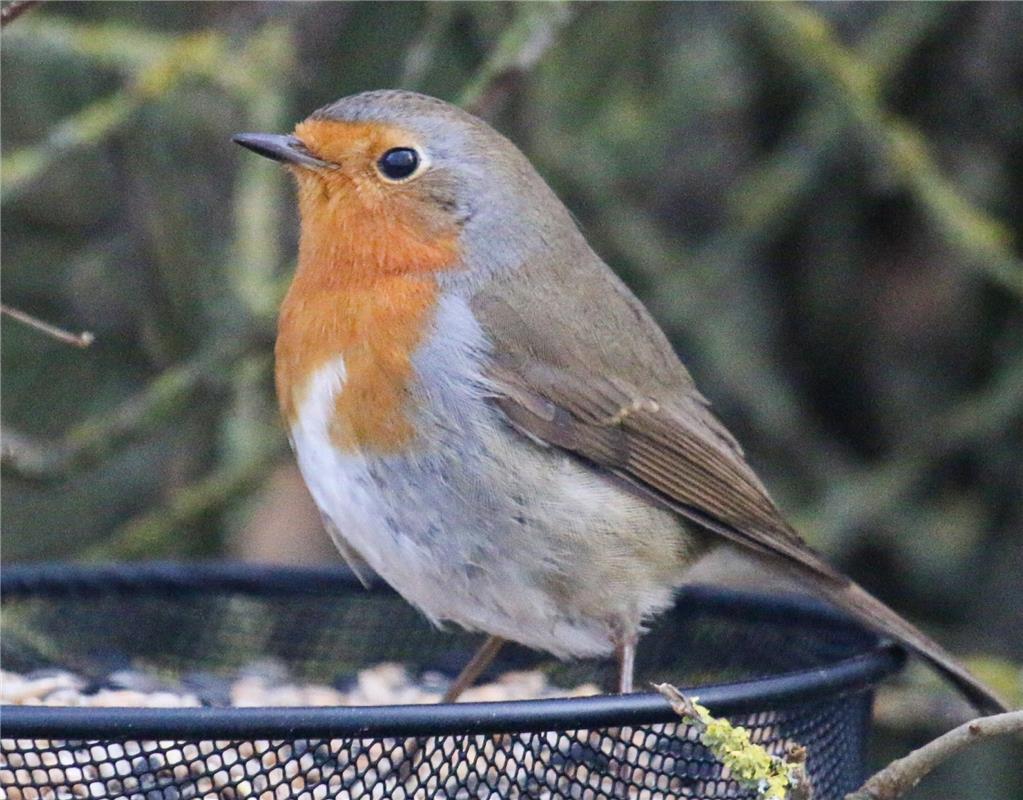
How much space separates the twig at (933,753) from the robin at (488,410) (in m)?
0.83

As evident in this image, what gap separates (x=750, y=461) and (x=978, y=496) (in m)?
0.71

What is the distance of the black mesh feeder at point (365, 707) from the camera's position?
7.41ft

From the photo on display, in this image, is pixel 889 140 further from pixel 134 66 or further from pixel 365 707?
pixel 365 707

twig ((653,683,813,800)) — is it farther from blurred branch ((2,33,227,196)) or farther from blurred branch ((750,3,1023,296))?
blurred branch ((750,3,1023,296))

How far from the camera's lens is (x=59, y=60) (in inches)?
174

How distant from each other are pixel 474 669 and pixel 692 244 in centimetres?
224

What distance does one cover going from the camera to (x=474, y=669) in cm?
357

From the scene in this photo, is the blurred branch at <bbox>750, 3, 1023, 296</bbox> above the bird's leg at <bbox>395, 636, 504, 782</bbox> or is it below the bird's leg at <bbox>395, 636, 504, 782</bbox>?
above

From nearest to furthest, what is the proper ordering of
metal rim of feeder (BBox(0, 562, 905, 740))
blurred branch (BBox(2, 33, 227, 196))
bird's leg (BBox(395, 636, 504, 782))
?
metal rim of feeder (BBox(0, 562, 905, 740)) → bird's leg (BBox(395, 636, 504, 782)) → blurred branch (BBox(2, 33, 227, 196))

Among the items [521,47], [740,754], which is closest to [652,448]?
[521,47]

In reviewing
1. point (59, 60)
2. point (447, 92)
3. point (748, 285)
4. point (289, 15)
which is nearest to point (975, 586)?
point (748, 285)

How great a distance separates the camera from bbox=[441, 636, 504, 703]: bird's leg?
3510 mm

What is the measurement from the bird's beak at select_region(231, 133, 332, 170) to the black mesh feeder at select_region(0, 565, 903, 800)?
93 centimetres

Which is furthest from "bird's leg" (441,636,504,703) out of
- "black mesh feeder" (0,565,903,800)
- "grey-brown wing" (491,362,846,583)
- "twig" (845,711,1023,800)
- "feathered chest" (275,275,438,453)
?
"twig" (845,711,1023,800)
